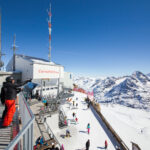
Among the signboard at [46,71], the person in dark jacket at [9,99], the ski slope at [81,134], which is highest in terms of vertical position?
the signboard at [46,71]

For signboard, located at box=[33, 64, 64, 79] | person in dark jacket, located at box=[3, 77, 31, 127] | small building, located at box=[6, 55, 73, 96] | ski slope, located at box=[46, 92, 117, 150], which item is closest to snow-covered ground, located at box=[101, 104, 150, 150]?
ski slope, located at box=[46, 92, 117, 150]

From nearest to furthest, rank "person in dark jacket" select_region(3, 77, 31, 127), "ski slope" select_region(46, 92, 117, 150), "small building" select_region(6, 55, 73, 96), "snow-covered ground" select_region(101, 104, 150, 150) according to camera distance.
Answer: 1. "person in dark jacket" select_region(3, 77, 31, 127)
2. "ski slope" select_region(46, 92, 117, 150)
3. "small building" select_region(6, 55, 73, 96)
4. "snow-covered ground" select_region(101, 104, 150, 150)

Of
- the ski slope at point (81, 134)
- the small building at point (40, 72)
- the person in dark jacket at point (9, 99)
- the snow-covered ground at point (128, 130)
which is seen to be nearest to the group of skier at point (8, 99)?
the person in dark jacket at point (9, 99)

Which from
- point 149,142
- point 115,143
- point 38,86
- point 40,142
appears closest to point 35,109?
point 38,86

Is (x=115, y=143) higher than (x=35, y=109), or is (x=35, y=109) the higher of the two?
(x=35, y=109)

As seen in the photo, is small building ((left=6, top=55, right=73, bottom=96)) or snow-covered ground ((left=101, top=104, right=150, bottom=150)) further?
snow-covered ground ((left=101, top=104, right=150, bottom=150))

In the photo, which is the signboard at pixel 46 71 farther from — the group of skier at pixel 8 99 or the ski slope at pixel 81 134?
the group of skier at pixel 8 99

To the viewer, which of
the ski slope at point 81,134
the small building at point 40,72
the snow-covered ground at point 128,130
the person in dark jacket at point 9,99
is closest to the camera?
the person in dark jacket at point 9,99

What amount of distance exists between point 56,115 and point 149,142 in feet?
58.9

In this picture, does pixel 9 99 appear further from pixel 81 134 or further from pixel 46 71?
pixel 81 134

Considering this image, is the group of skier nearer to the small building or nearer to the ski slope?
the ski slope

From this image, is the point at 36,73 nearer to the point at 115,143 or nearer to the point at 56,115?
the point at 56,115

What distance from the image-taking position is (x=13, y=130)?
4.14 m

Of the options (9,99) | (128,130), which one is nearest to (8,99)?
(9,99)
